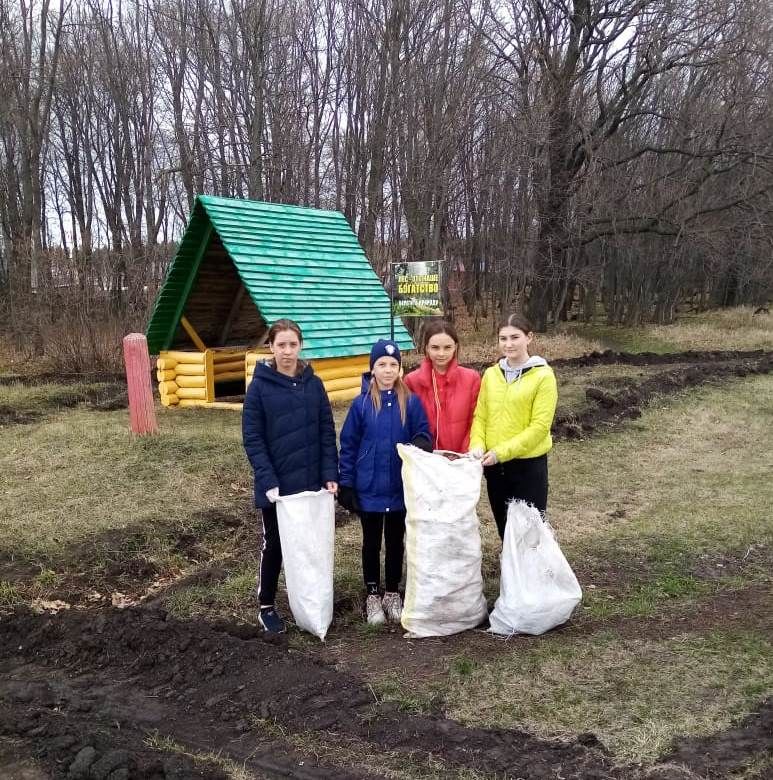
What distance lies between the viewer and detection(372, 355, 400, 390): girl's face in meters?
4.06

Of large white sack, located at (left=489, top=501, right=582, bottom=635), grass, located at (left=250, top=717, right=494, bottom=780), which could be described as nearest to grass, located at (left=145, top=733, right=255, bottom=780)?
grass, located at (left=250, top=717, right=494, bottom=780)

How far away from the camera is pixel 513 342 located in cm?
409

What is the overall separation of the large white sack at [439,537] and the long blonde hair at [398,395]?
0.25 metres

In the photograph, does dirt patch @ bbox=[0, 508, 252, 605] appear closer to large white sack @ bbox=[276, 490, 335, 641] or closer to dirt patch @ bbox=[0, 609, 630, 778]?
dirt patch @ bbox=[0, 609, 630, 778]

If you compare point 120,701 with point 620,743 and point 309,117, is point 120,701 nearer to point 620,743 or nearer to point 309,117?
point 620,743

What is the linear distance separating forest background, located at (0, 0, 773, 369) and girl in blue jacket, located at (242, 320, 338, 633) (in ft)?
48.5

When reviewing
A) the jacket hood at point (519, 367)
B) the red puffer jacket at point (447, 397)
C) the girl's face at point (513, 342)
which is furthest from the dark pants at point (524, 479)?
the girl's face at point (513, 342)

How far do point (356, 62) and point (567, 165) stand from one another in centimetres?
708

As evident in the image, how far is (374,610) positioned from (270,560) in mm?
653

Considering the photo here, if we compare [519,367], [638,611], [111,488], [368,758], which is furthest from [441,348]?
[111,488]

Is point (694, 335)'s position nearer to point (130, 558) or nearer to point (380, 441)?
point (130, 558)

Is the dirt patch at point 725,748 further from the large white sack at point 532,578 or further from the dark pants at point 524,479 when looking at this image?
the dark pants at point 524,479

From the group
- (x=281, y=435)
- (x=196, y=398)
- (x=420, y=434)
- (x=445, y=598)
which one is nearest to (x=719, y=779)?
(x=445, y=598)

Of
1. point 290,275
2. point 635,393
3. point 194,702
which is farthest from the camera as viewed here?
point 635,393
